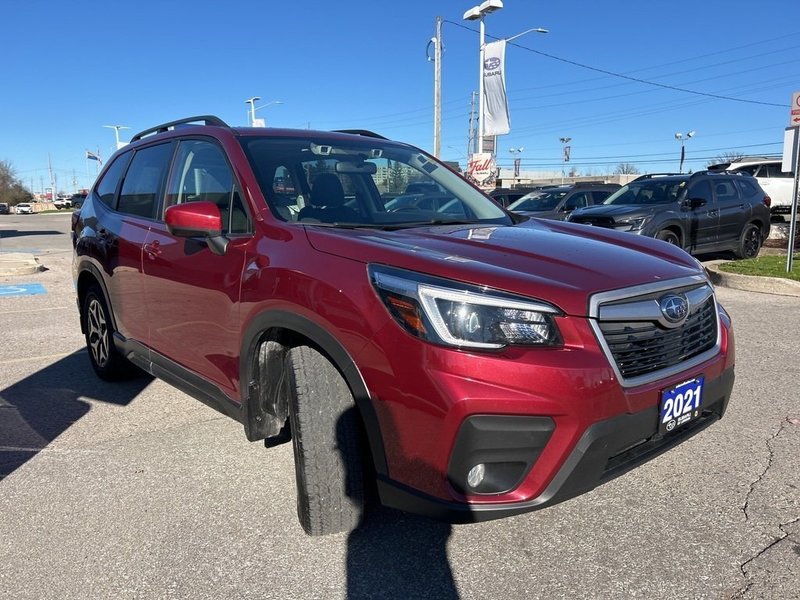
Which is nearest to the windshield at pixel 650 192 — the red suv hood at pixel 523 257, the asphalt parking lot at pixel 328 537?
the asphalt parking lot at pixel 328 537

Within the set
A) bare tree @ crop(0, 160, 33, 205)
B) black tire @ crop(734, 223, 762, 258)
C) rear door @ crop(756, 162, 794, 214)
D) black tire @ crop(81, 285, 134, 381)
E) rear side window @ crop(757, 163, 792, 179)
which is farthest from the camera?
bare tree @ crop(0, 160, 33, 205)

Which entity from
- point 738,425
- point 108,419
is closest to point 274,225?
point 108,419

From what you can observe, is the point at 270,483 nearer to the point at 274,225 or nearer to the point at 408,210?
the point at 274,225

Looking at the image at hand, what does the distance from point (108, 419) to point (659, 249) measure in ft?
11.7

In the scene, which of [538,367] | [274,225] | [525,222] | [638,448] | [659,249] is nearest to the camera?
[538,367]

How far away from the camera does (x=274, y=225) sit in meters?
2.84

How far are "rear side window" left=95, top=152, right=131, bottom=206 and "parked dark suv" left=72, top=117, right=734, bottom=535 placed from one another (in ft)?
4.12

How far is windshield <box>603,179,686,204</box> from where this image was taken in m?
11.1

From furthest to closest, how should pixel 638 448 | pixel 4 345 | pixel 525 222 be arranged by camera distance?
pixel 4 345 < pixel 525 222 < pixel 638 448

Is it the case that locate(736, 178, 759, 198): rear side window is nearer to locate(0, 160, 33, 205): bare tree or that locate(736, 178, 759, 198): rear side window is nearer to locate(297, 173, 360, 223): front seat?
locate(297, 173, 360, 223): front seat

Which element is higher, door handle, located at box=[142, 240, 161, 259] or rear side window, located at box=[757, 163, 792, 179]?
rear side window, located at box=[757, 163, 792, 179]

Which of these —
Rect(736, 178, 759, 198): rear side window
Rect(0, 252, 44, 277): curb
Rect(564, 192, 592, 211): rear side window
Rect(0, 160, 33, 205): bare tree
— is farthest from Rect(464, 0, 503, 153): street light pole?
Rect(0, 160, 33, 205): bare tree

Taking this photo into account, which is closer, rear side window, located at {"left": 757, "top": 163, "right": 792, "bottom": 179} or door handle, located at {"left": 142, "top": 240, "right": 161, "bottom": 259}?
door handle, located at {"left": 142, "top": 240, "right": 161, "bottom": 259}

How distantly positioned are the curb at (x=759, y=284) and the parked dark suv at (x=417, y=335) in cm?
647
